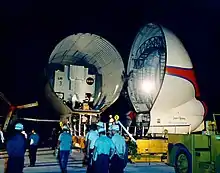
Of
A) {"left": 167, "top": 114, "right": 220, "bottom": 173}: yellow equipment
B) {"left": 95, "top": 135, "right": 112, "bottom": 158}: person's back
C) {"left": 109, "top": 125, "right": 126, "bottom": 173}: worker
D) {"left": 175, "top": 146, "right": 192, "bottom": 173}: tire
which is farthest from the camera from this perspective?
{"left": 175, "top": 146, "right": 192, "bottom": 173}: tire

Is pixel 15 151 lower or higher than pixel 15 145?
lower

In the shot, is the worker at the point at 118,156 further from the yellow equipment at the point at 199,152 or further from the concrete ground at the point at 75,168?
the concrete ground at the point at 75,168

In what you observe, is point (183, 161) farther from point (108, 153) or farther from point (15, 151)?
point (15, 151)

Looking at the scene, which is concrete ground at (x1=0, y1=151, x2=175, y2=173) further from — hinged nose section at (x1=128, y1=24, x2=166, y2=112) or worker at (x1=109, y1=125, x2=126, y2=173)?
hinged nose section at (x1=128, y1=24, x2=166, y2=112)

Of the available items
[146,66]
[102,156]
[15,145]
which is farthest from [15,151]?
[146,66]

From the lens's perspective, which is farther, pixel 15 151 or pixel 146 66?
pixel 146 66

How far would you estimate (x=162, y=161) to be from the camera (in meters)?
16.2

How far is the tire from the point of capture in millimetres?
10708

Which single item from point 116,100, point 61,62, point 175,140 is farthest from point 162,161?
point 61,62

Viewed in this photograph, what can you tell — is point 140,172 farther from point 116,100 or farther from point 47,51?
point 47,51

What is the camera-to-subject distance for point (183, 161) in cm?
1111

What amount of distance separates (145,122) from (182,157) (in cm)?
911

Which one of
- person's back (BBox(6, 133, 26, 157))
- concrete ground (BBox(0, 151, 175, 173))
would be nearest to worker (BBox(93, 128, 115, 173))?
person's back (BBox(6, 133, 26, 157))

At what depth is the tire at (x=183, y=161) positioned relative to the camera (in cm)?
1071
